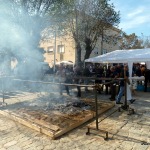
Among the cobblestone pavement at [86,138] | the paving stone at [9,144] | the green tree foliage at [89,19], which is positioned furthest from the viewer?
the green tree foliage at [89,19]

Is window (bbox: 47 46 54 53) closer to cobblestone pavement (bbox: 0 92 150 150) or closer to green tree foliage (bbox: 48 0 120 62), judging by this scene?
green tree foliage (bbox: 48 0 120 62)

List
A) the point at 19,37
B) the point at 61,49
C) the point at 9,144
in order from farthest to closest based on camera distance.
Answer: the point at 61,49 → the point at 19,37 → the point at 9,144

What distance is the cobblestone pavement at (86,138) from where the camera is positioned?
4422 millimetres

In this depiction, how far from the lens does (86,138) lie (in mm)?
4859

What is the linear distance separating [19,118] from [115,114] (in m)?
3.11

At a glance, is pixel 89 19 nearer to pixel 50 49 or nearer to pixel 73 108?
pixel 73 108

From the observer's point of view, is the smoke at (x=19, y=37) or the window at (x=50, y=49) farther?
the window at (x=50, y=49)

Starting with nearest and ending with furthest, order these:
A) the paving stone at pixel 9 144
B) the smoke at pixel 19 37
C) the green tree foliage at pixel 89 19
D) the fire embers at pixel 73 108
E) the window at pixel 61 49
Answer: the paving stone at pixel 9 144, the fire embers at pixel 73 108, the smoke at pixel 19 37, the green tree foliage at pixel 89 19, the window at pixel 61 49

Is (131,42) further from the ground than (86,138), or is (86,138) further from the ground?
(131,42)

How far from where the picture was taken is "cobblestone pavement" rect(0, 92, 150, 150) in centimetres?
442


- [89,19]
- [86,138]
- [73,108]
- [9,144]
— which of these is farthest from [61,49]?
[9,144]

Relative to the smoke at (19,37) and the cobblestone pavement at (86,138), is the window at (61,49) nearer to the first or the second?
the smoke at (19,37)

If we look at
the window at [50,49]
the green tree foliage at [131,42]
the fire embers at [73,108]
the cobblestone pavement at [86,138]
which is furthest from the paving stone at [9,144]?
the green tree foliage at [131,42]

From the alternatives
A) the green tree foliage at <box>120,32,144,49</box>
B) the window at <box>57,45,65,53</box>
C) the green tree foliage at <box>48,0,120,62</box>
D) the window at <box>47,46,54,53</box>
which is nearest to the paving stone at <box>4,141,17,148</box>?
the green tree foliage at <box>48,0,120,62</box>
